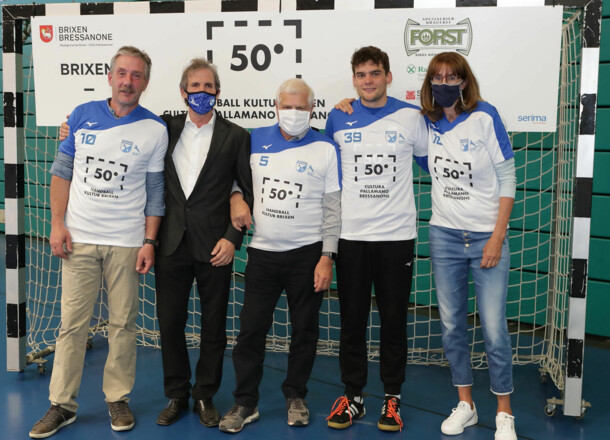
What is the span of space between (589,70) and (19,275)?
11.2ft

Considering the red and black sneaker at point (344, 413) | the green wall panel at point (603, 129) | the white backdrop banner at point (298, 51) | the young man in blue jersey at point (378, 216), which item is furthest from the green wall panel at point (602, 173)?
the red and black sneaker at point (344, 413)

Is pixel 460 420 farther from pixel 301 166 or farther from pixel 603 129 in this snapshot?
pixel 603 129

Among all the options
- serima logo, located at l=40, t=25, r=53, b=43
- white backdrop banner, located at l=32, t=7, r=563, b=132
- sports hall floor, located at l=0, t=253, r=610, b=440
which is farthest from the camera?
serima logo, located at l=40, t=25, r=53, b=43

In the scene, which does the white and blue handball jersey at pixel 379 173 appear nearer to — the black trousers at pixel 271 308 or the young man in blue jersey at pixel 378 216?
the young man in blue jersey at pixel 378 216

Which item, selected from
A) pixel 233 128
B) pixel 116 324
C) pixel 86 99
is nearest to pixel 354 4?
pixel 233 128

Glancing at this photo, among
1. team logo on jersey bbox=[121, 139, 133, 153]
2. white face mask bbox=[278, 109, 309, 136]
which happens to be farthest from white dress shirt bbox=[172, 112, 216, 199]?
white face mask bbox=[278, 109, 309, 136]

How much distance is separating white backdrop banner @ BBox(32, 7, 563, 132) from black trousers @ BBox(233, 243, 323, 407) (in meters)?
1.03

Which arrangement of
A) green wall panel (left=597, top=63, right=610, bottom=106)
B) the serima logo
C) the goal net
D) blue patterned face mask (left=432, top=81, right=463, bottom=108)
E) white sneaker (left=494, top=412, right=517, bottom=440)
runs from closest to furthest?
blue patterned face mask (left=432, top=81, right=463, bottom=108) → white sneaker (left=494, top=412, right=517, bottom=440) → the serima logo → the goal net → green wall panel (left=597, top=63, right=610, bottom=106)

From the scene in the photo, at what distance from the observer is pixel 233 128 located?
112 inches

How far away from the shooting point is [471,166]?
266cm

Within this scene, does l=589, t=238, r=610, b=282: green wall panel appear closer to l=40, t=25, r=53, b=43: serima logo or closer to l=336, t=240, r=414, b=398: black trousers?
l=336, t=240, r=414, b=398: black trousers

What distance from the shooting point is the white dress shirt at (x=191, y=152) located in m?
2.79

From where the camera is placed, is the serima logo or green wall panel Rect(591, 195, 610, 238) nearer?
the serima logo

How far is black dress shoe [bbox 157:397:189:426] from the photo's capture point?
288cm
